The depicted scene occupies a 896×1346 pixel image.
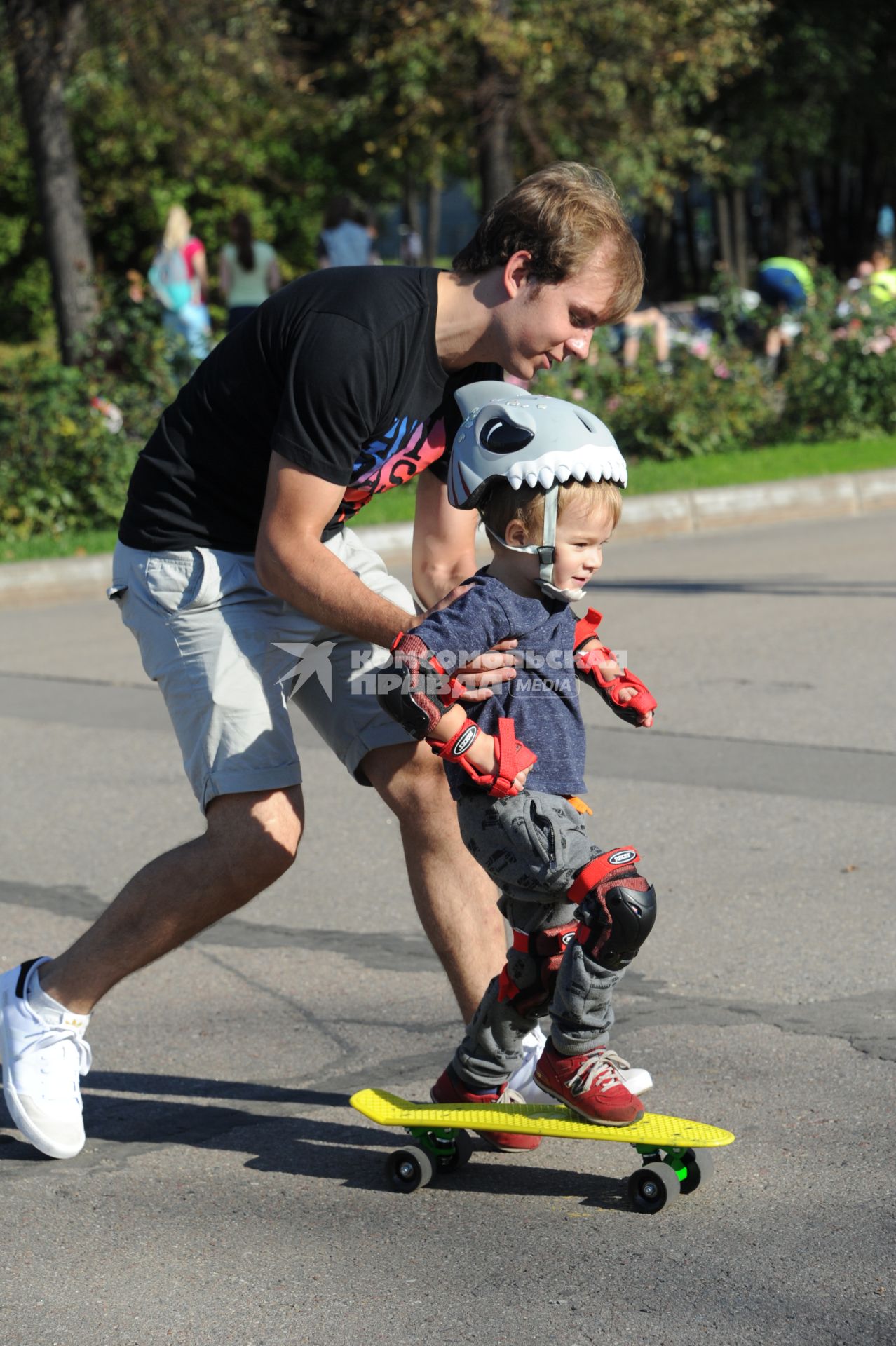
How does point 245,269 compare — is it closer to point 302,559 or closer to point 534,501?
point 302,559

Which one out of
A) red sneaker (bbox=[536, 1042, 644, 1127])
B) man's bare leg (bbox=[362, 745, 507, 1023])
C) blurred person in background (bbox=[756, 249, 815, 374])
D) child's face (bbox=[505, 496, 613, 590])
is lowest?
blurred person in background (bbox=[756, 249, 815, 374])

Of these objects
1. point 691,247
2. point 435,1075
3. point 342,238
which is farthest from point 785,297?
point 691,247

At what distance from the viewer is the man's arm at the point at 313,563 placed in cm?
305

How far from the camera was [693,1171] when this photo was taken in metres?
3.04

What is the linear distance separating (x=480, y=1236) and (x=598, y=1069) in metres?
0.35

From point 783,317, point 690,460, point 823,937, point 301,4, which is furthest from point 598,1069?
point 301,4

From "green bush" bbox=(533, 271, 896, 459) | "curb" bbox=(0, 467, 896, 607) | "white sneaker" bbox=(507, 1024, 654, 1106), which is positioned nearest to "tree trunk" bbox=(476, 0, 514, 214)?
"green bush" bbox=(533, 271, 896, 459)

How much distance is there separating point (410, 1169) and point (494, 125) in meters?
17.9

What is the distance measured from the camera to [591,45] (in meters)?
23.2

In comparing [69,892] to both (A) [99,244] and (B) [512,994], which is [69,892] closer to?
(B) [512,994]

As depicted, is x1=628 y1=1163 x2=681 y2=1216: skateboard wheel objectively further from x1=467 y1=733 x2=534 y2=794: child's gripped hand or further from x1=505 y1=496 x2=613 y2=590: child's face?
x1=505 y1=496 x2=613 y2=590: child's face

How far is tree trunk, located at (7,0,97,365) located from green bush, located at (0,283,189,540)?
9.07 feet

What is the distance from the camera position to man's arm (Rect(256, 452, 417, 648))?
10.00ft

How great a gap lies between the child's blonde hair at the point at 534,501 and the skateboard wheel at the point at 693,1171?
3.67 ft
